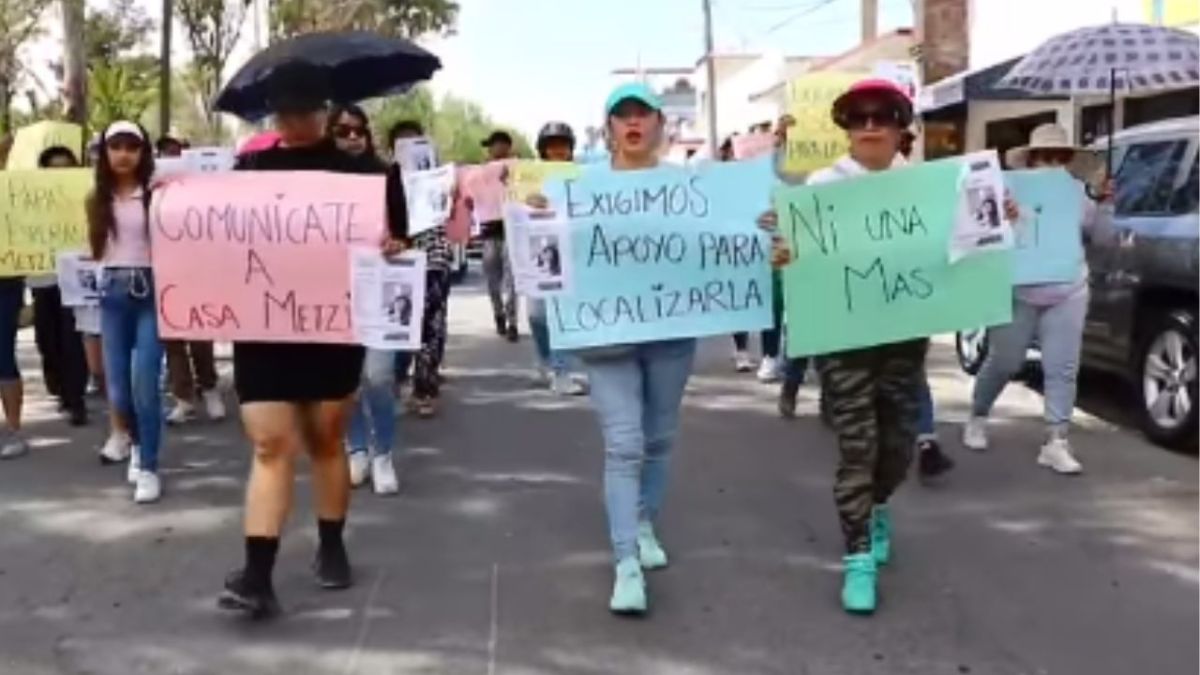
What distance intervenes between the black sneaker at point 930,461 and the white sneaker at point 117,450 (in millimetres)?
3686

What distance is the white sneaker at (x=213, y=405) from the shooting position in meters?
7.99

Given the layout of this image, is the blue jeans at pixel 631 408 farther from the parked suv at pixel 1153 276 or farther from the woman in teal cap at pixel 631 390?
the parked suv at pixel 1153 276

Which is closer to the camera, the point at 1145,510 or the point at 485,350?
the point at 1145,510

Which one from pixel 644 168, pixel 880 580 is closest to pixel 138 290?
pixel 644 168

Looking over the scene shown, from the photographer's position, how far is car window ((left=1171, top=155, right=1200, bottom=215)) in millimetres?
6988

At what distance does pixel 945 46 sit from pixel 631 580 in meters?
18.1

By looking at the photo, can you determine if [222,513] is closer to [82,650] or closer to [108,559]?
[108,559]

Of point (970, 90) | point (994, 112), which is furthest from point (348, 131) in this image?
point (994, 112)

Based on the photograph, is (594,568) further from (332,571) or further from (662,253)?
(662,253)

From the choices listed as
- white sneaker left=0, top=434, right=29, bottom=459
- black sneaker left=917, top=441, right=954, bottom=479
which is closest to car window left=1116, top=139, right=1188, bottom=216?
black sneaker left=917, top=441, right=954, bottom=479

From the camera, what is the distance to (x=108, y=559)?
514 centimetres

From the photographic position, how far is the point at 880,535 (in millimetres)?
4797

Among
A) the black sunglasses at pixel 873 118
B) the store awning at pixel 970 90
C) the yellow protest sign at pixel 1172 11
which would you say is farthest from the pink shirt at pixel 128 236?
the store awning at pixel 970 90

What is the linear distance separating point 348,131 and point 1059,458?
11.4ft
